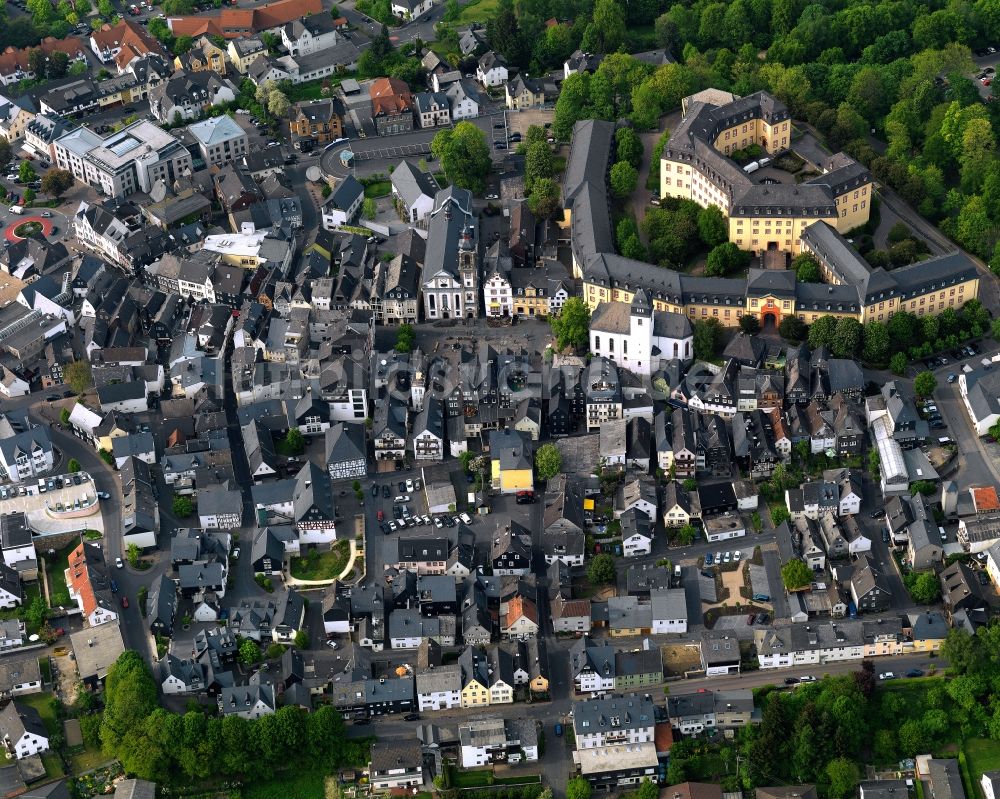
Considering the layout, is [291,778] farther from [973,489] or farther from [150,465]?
[973,489]

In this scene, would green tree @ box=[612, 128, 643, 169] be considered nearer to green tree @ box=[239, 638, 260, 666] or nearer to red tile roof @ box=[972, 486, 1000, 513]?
red tile roof @ box=[972, 486, 1000, 513]

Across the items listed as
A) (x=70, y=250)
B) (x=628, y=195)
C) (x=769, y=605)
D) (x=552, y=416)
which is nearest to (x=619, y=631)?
(x=769, y=605)

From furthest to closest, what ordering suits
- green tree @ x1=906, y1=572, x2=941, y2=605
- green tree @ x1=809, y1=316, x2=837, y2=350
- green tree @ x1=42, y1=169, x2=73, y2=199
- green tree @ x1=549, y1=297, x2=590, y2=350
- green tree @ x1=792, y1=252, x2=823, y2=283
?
green tree @ x1=42, y1=169, x2=73, y2=199 → green tree @ x1=792, y1=252, x2=823, y2=283 → green tree @ x1=549, y1=297, x2=590, y2=350 → green tree @ x1=809, y1=316, x2=837, y2=350 → green tree @ x1=906, y1=572, x2=941, y2=605

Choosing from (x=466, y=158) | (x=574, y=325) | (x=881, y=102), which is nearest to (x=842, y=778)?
(x=574, y=325)

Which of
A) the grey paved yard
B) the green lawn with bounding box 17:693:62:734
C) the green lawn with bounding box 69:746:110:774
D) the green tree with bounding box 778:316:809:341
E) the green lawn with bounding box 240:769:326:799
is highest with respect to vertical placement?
the green tree with bounding box 778:316:809:341

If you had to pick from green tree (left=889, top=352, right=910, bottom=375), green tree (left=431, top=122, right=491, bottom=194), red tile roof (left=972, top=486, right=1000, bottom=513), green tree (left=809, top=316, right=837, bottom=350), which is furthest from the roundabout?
red tile roof (left=972, top=486, right=1000, bottom=513)

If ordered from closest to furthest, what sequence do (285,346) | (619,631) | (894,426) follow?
(619,631) < (894,426) < (285,346)

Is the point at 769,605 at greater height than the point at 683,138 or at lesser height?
lesser
